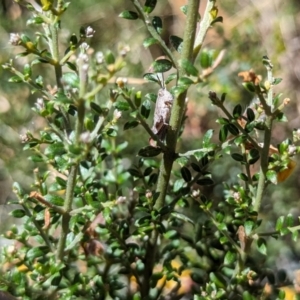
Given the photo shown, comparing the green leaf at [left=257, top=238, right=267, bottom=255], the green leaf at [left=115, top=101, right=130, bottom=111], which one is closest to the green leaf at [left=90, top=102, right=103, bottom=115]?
the green leaf at [left=115, top=101, right=130, bottom=111]

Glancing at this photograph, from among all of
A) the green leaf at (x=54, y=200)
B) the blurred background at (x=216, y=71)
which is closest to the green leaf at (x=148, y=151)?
the green leaf at (x=54, y=200)

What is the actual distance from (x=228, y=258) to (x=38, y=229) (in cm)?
26

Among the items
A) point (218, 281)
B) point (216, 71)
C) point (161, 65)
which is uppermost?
point (216, 71)

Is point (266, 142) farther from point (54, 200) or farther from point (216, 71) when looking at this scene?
point (216, 71)

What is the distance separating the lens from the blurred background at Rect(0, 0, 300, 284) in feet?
4.35

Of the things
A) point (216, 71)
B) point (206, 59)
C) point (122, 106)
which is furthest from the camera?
point (216, 71)

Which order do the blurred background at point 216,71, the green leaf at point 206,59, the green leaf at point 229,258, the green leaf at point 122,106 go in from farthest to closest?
the blurred background at point 216,71, the green leaf at point 229,258, the green leaf at point 122,106, the green leaf at point 206,59

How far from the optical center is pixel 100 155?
0.71 m

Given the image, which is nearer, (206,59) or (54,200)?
(206,59)

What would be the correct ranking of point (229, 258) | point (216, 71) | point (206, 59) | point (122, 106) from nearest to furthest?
1. point (206, 59)
2. point (122, 106)
3. point (229, 258)
4. point (216, 71)

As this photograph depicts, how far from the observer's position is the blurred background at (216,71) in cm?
133

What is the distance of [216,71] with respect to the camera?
5.27 ft

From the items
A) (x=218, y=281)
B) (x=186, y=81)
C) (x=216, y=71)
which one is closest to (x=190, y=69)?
(x=186, y=81)

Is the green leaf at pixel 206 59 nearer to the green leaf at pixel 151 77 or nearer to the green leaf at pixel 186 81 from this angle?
the green leaf at pixel 186 81
